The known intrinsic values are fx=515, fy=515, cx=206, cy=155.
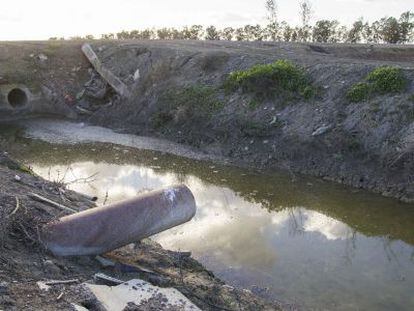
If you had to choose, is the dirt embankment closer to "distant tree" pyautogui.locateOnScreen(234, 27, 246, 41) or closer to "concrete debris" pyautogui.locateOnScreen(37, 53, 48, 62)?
"concrete debris" pyautogui.locateOnScreen(37, 53, 48, 62)

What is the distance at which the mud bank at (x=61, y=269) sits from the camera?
534cm

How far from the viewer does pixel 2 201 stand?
6.93 m

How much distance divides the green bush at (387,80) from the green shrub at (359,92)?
199 millimetres

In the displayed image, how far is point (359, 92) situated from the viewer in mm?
14758

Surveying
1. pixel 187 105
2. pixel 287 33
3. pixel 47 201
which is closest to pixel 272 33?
pixel 287 33

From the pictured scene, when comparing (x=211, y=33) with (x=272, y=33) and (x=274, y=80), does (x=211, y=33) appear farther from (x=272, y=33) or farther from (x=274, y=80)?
(x=274, y=80)

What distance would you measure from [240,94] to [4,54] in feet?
43.0

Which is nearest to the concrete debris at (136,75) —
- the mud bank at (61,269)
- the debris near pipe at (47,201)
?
the mud bank at (61,269)

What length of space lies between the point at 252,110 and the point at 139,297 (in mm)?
11286

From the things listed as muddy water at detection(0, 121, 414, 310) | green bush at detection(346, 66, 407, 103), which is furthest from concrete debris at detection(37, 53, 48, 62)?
green bush at detection(346, 66, 407, 103)

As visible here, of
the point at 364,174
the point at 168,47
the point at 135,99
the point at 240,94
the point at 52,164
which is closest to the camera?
the point at 364,174

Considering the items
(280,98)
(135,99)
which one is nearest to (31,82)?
(135,99)

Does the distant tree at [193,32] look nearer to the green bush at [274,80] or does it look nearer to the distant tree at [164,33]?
the distant tree at [164,33]

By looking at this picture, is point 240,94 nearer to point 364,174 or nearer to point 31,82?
point 364,174
